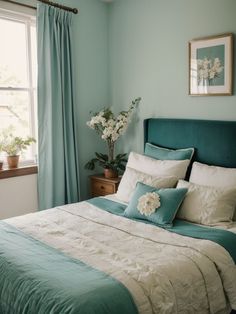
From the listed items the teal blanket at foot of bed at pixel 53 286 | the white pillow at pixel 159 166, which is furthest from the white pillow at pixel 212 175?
the teal blanket at foot of bed at pixel 53 286

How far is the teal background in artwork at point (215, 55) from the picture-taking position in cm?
309

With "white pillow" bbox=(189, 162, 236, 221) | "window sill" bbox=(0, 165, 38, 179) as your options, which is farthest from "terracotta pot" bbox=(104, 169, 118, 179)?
"white pillow" bbox=(189, 162, 236, 221)

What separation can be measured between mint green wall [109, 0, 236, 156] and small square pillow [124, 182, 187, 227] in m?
1.02

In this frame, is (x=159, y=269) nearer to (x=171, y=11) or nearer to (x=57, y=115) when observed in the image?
(x=57, y=115)

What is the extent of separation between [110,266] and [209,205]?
102 cm

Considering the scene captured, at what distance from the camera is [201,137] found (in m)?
3.18

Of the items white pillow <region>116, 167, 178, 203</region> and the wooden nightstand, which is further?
the wooden nightstand

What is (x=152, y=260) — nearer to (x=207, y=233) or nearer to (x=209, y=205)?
(x=207, y=233)

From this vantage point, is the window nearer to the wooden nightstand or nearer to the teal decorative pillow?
the wooden nightstand

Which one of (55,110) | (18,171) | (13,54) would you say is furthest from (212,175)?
(13,54)

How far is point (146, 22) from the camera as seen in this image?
3.73 metres

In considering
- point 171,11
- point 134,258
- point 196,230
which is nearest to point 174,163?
point 196,230

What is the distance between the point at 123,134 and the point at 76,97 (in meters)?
0.71

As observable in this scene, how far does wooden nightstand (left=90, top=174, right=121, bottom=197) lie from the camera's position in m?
3.70
